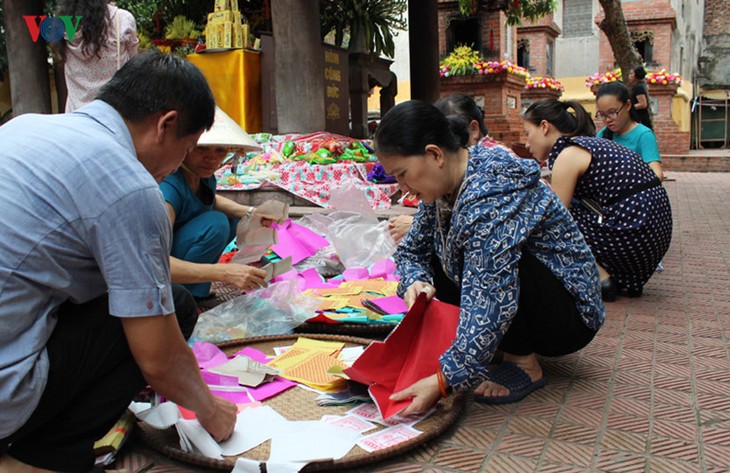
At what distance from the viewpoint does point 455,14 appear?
15.2 meters

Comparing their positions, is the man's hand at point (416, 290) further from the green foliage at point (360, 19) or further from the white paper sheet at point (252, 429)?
the green foliage at point (360, 19)

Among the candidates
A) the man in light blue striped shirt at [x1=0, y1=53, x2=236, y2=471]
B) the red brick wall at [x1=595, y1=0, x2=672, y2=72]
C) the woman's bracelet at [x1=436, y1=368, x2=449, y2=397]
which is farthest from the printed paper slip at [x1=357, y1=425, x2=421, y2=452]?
the red brick wall at [x1=595, y1=0, x2=672, y2=72]

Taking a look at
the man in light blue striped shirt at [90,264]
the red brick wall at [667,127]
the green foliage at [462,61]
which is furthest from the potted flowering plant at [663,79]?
the man in light blue striped shirt at [90,264]

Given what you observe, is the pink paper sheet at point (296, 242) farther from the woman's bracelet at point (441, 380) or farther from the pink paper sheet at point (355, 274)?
the woman's bracelet at point (441, 380)

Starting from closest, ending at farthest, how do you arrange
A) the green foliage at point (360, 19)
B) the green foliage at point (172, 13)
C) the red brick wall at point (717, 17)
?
1. the green foliage at point (172, 13)
2. the green foliage at point (360, 19)
3. the red brick wall at point (717, 17)

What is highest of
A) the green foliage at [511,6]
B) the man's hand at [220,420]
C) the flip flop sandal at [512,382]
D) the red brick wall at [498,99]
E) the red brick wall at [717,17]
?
the red brick wall at [717,17]

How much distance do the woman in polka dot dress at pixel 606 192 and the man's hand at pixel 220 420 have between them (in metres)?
2.07

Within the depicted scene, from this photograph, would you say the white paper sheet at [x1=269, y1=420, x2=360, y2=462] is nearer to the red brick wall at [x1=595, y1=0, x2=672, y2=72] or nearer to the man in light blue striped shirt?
the man in light blue striped shirt

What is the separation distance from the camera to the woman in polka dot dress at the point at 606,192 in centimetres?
315

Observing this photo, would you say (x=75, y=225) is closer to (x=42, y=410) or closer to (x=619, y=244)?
(x=42, y=410)

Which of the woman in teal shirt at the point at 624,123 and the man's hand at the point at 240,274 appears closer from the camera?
the man's hand at the point at 240,274

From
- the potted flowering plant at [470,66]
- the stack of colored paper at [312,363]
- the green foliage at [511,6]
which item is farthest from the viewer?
the potted flowering plant at [470,66]

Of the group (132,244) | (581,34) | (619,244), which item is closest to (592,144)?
(619,244)

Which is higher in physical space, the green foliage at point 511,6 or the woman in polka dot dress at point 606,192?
the green foliage at point 511,6
